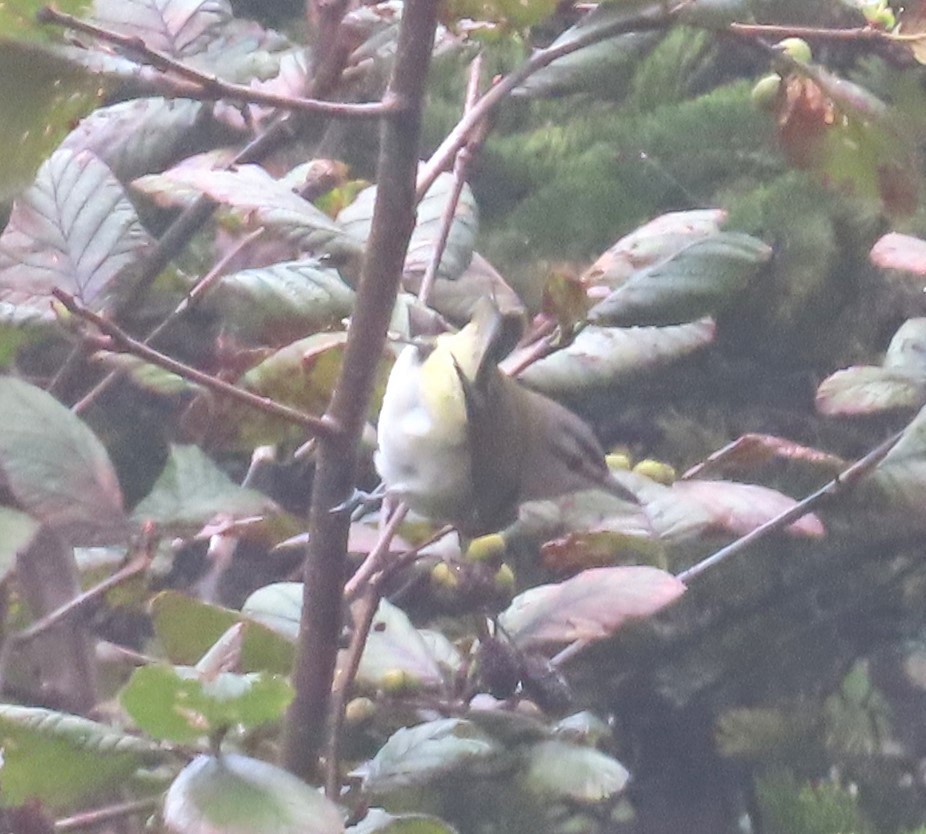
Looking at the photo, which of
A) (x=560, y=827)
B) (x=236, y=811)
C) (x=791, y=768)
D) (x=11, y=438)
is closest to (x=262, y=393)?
(x=11, y=438)

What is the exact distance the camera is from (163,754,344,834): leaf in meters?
0.34

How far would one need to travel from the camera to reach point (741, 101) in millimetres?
954

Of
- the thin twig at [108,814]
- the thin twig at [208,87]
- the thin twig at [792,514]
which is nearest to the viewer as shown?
the thin twig at [208,87]

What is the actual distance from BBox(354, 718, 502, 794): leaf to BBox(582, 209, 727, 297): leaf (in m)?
0.20

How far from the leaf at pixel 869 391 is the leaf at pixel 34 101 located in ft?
1.20

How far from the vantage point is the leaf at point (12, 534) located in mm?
426

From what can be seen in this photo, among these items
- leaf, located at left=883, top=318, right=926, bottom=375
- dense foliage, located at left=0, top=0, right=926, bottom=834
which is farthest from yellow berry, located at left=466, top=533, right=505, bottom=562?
leaf, located at left=883, top=318, right=926, bottom=375

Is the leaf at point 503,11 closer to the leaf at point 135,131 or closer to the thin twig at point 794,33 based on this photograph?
the thin twig at point 794,33

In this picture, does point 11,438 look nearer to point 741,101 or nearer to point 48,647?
point 48,647

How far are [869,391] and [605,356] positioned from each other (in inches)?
5.0

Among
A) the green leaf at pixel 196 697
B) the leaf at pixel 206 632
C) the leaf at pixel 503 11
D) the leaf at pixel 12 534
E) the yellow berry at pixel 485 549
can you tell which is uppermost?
the leaf at pixel 503 11

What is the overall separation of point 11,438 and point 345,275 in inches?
10.4

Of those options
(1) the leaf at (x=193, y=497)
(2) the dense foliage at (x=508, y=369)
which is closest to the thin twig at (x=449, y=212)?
(2) the dense foliage at (x=508, y=369)

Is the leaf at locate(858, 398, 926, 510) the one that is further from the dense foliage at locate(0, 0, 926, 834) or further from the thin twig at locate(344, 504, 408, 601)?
the thin twig at locate(344, 504, 408, 601)
